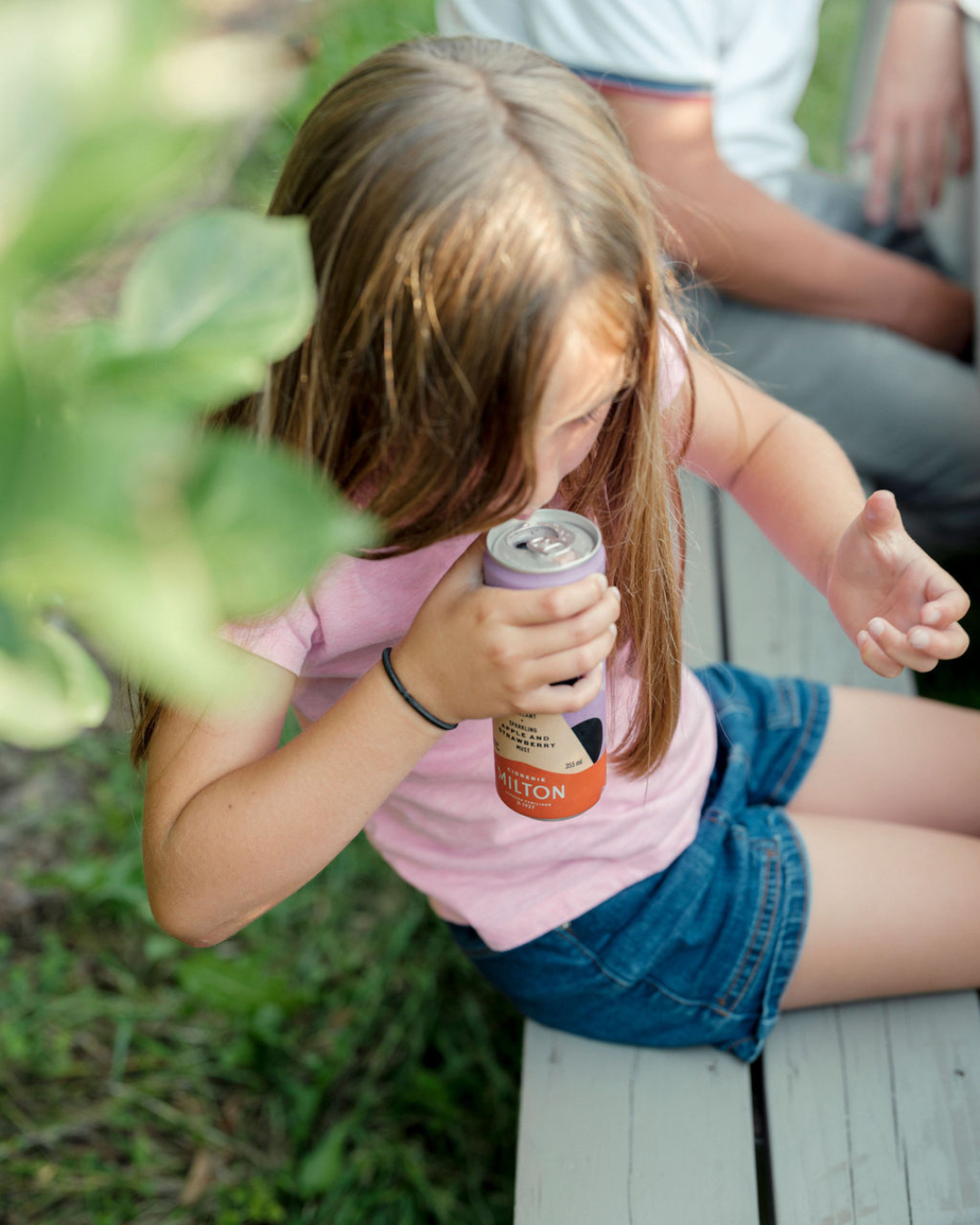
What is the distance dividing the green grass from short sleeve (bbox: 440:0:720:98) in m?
0.21

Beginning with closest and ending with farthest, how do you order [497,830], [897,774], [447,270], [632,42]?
1. [447,270]
2. [497,830]
3. [897,774]
4. [632,42]

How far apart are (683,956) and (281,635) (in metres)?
0.50

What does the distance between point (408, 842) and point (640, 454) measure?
0.43m

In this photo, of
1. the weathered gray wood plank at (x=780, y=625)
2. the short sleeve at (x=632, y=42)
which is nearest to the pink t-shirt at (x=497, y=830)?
the weathered gray wood plank at (x=780, y=625)

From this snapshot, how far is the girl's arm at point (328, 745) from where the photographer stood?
741 mm

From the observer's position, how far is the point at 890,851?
3.61 ft

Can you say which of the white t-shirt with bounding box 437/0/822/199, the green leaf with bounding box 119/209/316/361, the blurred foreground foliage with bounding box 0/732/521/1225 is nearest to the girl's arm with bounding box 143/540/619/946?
the green leaf with bounding box 119/209/316/361

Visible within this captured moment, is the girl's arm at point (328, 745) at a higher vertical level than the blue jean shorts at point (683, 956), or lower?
higher

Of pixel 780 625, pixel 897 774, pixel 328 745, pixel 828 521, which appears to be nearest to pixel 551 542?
pixel 328 745

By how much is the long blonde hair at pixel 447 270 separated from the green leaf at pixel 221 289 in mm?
453

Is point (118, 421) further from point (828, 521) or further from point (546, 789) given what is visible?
point (828, 521)

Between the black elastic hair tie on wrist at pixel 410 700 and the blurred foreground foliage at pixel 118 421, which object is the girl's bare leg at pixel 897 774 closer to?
the black elastic hair tie on wrist at pixel 410 700

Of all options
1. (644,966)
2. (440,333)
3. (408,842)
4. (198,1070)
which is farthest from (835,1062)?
(198,1070)

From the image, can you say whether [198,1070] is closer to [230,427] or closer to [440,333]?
[230,427]
